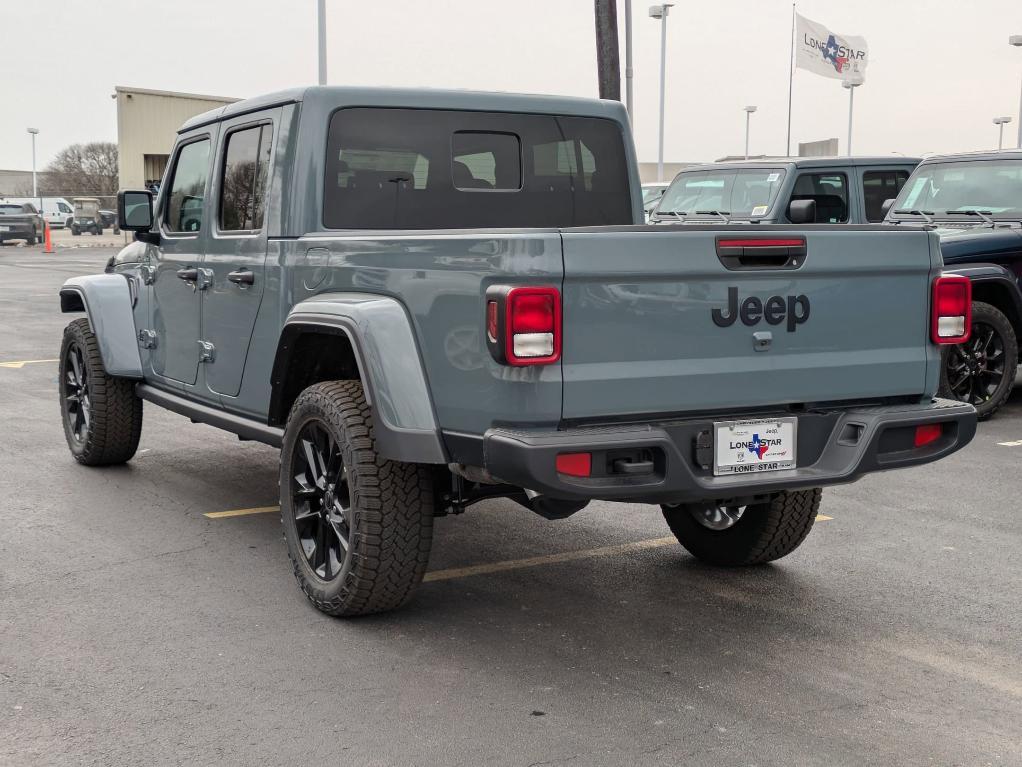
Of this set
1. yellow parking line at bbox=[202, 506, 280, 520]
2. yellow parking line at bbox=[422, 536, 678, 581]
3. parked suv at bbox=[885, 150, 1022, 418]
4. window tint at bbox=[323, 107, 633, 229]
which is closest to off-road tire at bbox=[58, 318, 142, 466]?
yellow parking line at bbox=[202, 506, 280, 520]

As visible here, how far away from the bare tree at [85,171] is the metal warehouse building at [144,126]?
32984 millimetres

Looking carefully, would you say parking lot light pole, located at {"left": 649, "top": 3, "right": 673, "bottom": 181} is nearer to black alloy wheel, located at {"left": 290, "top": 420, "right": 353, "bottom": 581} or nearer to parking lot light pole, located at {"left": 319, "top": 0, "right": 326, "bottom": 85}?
parking lot light pole, located at {"left": 319, "top": 0, "right": 326, "bottom": 85}

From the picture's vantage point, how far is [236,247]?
539cm

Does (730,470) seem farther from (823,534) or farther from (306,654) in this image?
(823,534)

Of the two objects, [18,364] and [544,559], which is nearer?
[544,559]

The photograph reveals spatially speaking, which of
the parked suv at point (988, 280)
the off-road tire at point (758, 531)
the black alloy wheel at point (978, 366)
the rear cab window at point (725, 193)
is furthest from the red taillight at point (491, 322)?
the rear cab window at point (725, 193)

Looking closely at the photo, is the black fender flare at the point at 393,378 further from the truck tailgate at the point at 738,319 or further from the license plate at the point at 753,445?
the license plate at the point at 753,445

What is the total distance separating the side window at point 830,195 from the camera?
12.1 metres

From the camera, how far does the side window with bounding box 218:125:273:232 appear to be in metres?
5.31

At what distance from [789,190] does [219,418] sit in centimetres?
773

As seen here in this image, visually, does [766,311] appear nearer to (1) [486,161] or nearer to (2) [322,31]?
(1) [486,161]

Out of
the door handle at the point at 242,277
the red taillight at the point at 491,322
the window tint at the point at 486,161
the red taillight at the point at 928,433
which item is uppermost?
the window tint at the point at 486,161

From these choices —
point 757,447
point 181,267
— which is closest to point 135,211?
point 181,267

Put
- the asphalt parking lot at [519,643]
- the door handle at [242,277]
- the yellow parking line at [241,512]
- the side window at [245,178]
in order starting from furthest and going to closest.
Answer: the yellow parking line at [241,512] < the side window at [245,178] < the door handle at [242,277] < the asphalt parking lot at [519,643]
